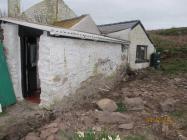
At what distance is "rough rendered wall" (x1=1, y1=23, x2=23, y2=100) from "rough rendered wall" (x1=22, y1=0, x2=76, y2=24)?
8.60 m

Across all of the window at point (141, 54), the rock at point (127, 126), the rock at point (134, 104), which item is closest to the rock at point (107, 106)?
the rock at point (134, 104)

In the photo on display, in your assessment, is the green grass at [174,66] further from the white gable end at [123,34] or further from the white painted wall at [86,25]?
the white painted wall at [86,25]

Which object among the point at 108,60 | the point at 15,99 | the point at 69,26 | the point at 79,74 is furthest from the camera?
the point at 69,26

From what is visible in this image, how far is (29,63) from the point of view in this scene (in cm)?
945

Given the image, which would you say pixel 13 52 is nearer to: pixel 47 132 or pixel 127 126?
pixel 47 132

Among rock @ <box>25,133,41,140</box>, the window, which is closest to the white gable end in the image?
the window

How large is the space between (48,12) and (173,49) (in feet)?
30.9

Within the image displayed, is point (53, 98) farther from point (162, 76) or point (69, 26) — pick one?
point (162, 76)

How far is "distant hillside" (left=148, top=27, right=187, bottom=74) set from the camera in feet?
54.0

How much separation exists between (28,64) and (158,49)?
13.2 metres

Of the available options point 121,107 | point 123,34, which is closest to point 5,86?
point 121,107

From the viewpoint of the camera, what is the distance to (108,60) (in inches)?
470

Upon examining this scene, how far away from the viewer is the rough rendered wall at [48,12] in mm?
17547

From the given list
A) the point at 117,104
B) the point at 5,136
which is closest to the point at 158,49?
the point at 117,104
